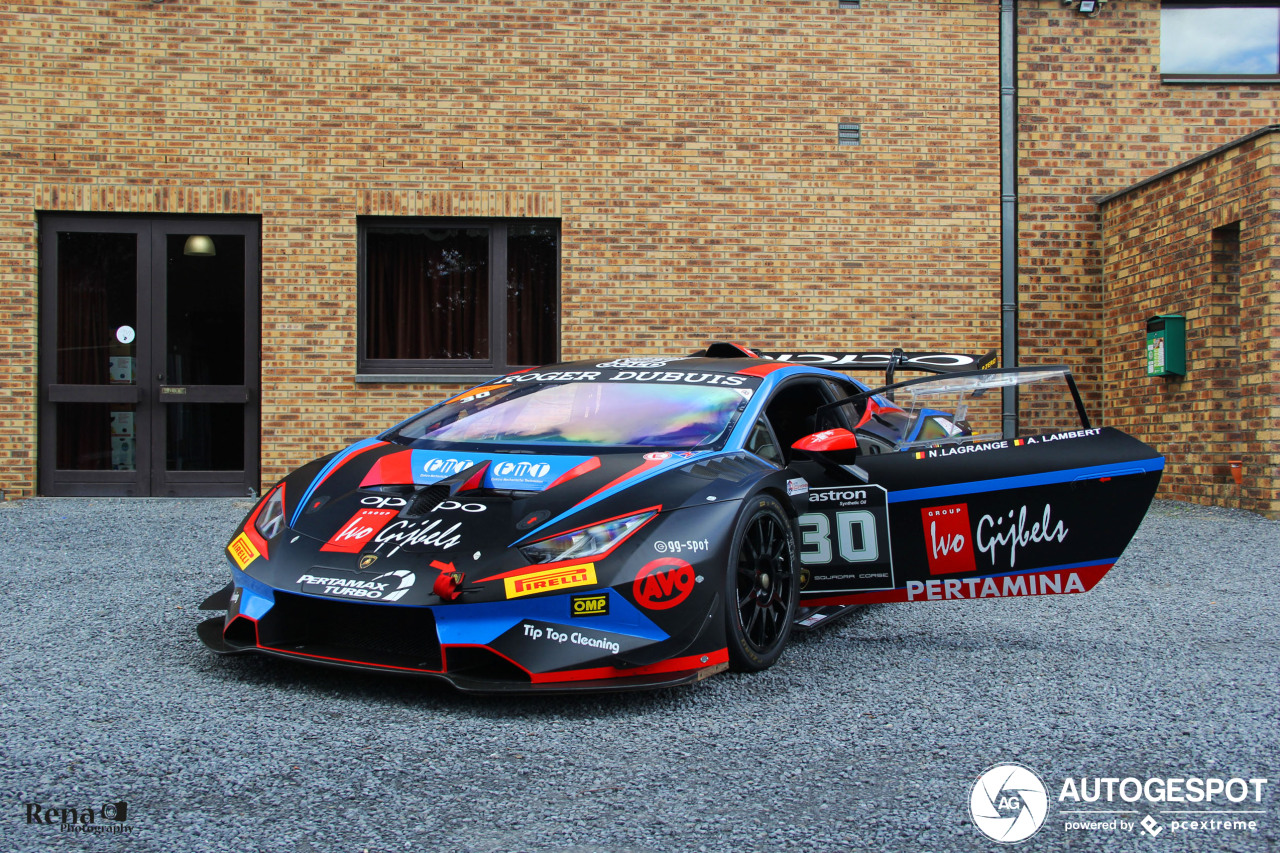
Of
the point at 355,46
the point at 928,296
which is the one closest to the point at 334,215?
the point at 355,46

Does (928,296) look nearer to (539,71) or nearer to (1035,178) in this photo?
(1035,178)

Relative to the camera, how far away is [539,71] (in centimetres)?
930

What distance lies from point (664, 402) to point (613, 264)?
543 cm

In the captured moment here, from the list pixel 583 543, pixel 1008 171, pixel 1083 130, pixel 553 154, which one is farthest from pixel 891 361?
pixel 1083 130

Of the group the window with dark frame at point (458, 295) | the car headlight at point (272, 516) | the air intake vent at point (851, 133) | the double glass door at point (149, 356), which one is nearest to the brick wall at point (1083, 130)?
the air intake vent at point (851, 133)

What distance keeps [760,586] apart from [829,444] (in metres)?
0.60

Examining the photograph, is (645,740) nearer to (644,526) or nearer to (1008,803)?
(644,526)

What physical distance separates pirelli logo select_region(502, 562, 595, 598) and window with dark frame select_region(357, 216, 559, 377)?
647cm

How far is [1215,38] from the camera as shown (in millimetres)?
9797

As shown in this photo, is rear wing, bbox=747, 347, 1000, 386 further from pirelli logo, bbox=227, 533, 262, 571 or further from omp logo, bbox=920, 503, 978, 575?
pirelli logo, bbox=227, 533, 262, 571

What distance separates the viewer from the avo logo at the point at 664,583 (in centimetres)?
311

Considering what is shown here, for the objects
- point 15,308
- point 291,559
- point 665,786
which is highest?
point 15,308

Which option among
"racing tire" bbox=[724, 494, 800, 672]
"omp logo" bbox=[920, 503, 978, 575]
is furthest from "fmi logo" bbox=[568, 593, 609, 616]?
"omp logo" bbox=[920, 503, 978, 575]

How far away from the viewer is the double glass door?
9156 mm
